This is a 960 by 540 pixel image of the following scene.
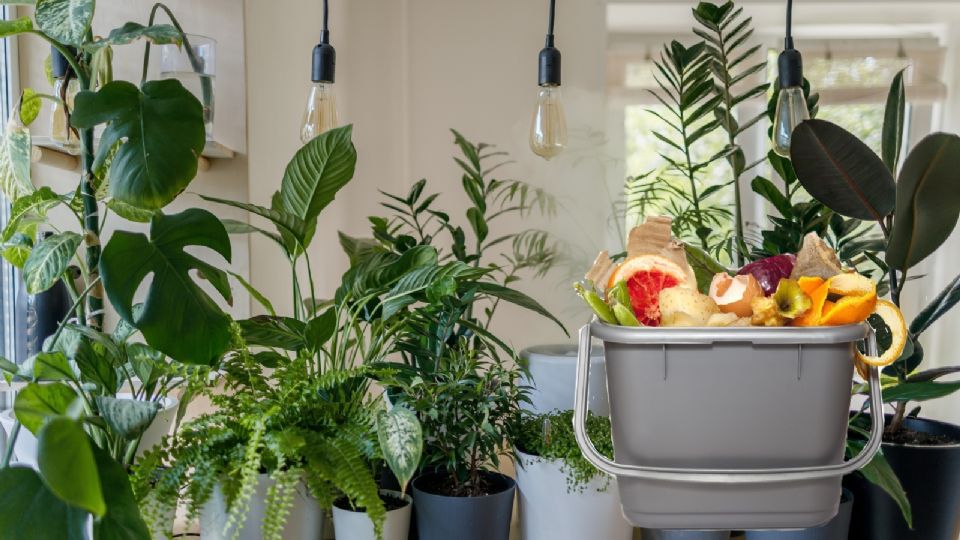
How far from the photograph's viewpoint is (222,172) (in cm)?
173

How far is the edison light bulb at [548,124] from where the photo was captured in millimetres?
1153

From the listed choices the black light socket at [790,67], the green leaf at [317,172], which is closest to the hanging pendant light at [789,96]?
the black light socket at [790,67]

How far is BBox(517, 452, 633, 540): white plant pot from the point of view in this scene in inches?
37.1

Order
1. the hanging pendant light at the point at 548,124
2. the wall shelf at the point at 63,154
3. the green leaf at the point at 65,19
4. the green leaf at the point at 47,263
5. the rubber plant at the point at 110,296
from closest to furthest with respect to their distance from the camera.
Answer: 1. the rubber plant at the point at 110,296
2. the green leaf at the point at 65,19
3. the green leaf at the point at 47,263
4. the hanging pendant light at the point at 548,124
5. the wall shelf at the point at 63,154

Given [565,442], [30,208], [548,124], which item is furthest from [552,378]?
[30,208]

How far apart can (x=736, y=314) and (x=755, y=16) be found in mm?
2395

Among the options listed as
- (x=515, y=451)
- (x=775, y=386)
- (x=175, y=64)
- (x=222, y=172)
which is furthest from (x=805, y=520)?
(x=222, y=172)

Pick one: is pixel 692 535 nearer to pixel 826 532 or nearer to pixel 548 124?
pixel 826 532

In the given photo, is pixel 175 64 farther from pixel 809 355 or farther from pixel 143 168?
pixel 809 355

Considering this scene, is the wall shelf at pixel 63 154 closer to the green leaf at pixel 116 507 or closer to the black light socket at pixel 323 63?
the black light socket at pixel 323 63

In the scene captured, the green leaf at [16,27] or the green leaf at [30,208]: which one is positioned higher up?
the green leaf at [16,27]

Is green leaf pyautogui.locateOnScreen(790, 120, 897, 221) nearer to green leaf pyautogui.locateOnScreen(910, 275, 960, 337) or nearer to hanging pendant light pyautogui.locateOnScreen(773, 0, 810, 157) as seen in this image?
hanging pendant light pyautogui.locateOnScreen(773, 0, 810, 157)

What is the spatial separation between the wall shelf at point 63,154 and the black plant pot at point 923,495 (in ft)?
3.88

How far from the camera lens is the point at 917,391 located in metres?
0.90
